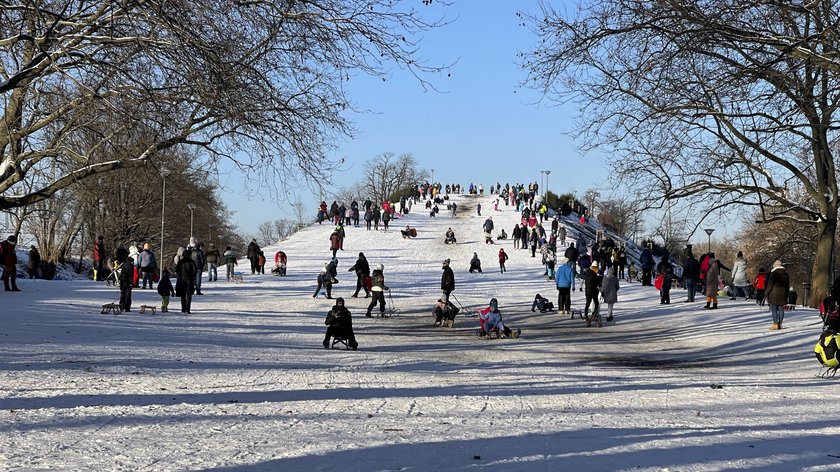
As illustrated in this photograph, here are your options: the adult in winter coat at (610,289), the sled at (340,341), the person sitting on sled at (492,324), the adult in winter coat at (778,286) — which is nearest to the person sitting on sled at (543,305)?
the adult in winter coat at (610,289)

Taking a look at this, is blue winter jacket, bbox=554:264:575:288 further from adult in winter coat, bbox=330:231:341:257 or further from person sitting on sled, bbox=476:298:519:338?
adult in winter coat, bbox=330:231:341:257

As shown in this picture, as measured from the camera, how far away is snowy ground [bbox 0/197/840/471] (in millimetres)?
7602

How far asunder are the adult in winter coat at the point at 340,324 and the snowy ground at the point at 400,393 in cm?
59

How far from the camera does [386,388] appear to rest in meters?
12.2

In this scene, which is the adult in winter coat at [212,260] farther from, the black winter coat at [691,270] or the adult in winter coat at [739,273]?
the adult in winter coat at [739,273]

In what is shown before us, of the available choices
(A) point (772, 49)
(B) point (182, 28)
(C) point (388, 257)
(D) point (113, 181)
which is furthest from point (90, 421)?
(D) point (113, 181)

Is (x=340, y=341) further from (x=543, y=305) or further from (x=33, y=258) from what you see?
(x=33, y=258)

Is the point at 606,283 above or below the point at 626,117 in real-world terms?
below

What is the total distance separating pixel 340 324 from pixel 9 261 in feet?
45.5

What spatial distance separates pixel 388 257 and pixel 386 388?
3962 cm

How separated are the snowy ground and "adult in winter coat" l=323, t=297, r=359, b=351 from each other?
59cm

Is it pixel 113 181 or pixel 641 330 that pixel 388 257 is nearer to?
pixel 113 181

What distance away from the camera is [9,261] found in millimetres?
26906

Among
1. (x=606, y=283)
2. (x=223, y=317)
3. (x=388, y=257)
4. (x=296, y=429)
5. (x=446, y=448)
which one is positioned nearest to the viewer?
(x=446, y=448)
